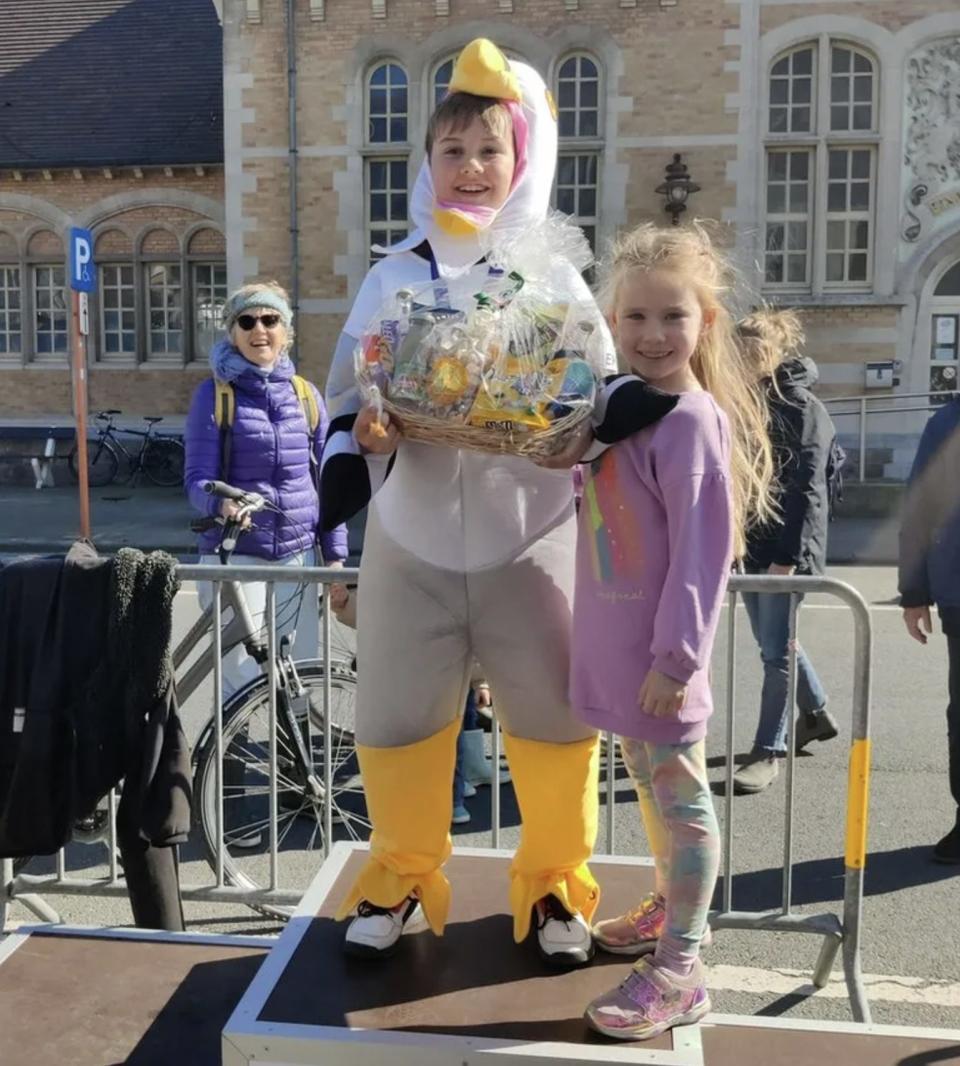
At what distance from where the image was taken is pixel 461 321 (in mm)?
2244

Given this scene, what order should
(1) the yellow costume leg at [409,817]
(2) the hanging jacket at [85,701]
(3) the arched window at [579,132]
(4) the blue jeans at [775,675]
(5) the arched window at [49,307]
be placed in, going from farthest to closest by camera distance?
(5) the arched window at [49,307], (3) the arched window at [579,132], (4) the blue jeans at [775,675], (2) the hanging jacket at [85,701], (1) the yellow costume leg at [409,817]

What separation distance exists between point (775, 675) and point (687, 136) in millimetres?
13516

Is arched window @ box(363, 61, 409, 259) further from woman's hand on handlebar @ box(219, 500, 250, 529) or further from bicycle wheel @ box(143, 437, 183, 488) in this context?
woman's hand on handlebar @ box(219, 500, 250, 529)

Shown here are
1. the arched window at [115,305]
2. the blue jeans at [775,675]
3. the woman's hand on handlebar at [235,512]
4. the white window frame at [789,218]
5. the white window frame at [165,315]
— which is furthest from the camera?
the arched window at [115,305]

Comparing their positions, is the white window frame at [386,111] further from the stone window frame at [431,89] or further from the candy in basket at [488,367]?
the candy in basket at [488,367]

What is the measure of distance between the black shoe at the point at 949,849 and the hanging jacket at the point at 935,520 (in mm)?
822

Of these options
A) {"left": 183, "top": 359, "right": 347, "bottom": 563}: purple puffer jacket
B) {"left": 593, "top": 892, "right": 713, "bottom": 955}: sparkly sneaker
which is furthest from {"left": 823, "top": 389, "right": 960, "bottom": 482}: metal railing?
{"left": 593, "top": 892, "right": 713, "bottom": 955}: sparkly sneaker

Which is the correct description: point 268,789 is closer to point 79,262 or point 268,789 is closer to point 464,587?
point 464,587

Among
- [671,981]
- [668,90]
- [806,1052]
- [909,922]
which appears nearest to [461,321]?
[671,981]

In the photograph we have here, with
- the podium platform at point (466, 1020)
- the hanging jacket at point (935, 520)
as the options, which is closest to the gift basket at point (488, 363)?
the podium platform at point (466, 1020)

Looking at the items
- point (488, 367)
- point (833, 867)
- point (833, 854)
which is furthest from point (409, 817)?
point (833, 854)

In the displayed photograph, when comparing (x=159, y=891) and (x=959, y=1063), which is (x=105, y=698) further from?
(x=959, y=1063)

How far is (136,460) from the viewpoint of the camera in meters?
19.1

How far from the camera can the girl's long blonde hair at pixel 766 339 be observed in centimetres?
479
